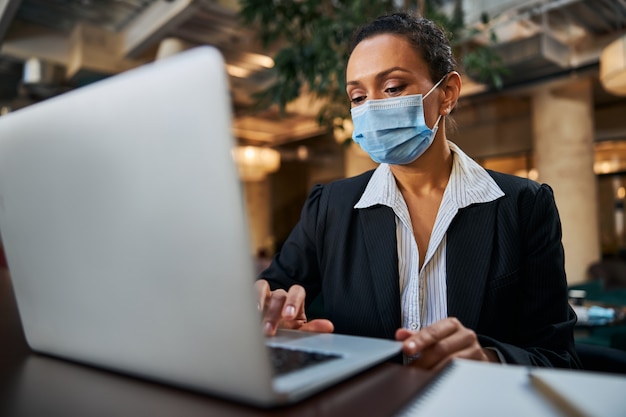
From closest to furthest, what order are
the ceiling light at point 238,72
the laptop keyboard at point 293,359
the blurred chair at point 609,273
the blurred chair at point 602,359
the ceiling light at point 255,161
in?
the laptop keyboard at point 293,359 → the blurred chair at point 602,359 → the blurred chair at point 609,273 → the ceiling light at point 238,72 → the ceiling light at point 255,161

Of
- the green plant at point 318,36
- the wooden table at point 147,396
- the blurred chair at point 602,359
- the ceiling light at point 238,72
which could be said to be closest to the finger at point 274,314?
the wooden table at point 147,396

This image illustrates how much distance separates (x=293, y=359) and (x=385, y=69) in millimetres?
880

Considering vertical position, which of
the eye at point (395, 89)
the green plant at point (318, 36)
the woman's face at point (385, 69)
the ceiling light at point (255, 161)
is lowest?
the eye at point (395, 89)

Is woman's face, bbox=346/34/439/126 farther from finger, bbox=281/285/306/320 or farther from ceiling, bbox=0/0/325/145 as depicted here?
ceiling, bbox=0/0/325/145

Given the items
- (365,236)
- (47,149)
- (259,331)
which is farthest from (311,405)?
(365,236)

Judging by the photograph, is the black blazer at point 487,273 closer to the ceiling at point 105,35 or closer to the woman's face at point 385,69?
the woman's face at point 385,69

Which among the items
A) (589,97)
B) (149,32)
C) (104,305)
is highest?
(149,32)

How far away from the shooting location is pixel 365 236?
121 centimetres

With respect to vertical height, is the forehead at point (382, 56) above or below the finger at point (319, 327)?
above

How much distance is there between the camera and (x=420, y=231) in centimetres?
124

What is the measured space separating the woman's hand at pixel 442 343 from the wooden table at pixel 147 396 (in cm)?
11

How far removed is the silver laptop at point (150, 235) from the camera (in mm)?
377

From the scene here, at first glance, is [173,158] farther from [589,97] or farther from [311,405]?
[589,97]

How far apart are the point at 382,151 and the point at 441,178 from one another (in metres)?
0.19
